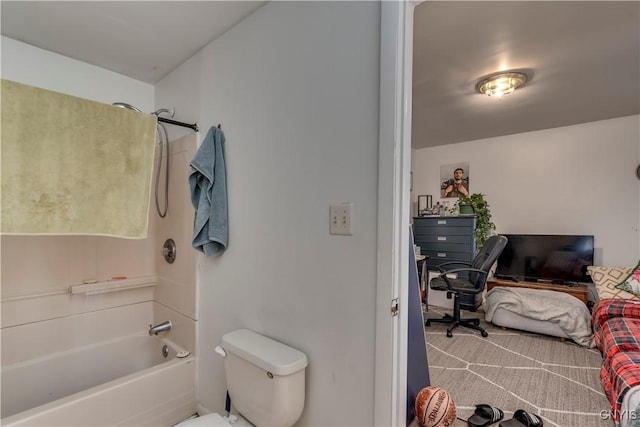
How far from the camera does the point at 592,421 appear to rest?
167 cm

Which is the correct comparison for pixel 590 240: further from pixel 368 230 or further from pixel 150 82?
pixel 150 82

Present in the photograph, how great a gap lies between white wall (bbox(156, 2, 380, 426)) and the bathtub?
0.66 feet

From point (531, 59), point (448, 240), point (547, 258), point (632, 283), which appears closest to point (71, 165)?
point (531, 59)

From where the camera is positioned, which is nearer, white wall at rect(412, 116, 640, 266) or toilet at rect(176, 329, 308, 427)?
toilet at rect(176, 329, 308, 427)

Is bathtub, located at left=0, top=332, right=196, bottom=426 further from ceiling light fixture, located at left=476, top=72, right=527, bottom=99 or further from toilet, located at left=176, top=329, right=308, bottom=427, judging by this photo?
ceiling light fixture, located at left=476, top=72, right=527, bottom=99

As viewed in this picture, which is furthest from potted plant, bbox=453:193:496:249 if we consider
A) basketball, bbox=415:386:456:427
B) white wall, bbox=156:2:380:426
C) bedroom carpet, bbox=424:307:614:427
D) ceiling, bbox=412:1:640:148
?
white wall, bbox=156:2:380:426

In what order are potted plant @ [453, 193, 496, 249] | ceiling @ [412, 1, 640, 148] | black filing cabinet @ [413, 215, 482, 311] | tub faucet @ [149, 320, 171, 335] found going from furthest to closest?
potted plant @ [453, 193, 496, 249]
black filing cabinet @ [413, 215, 482, 311]
tub faucet @ [149, 320, 171, 335]
ceiling @ [412, 1, 640, 148]

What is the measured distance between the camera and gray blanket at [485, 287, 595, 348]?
2688mm

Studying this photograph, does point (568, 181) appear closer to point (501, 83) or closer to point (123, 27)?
point (501, 83)

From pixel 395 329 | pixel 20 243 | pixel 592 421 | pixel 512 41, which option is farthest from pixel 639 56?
pixel 20 243

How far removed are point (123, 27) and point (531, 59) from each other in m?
2.54

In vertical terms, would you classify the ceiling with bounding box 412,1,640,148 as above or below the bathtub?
above

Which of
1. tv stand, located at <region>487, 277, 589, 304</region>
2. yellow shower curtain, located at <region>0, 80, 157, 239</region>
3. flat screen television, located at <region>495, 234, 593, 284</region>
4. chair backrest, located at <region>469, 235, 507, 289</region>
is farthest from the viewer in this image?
flat screen television, located at <region>495, 234, 593, 284</region>

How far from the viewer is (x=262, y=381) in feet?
4.00
